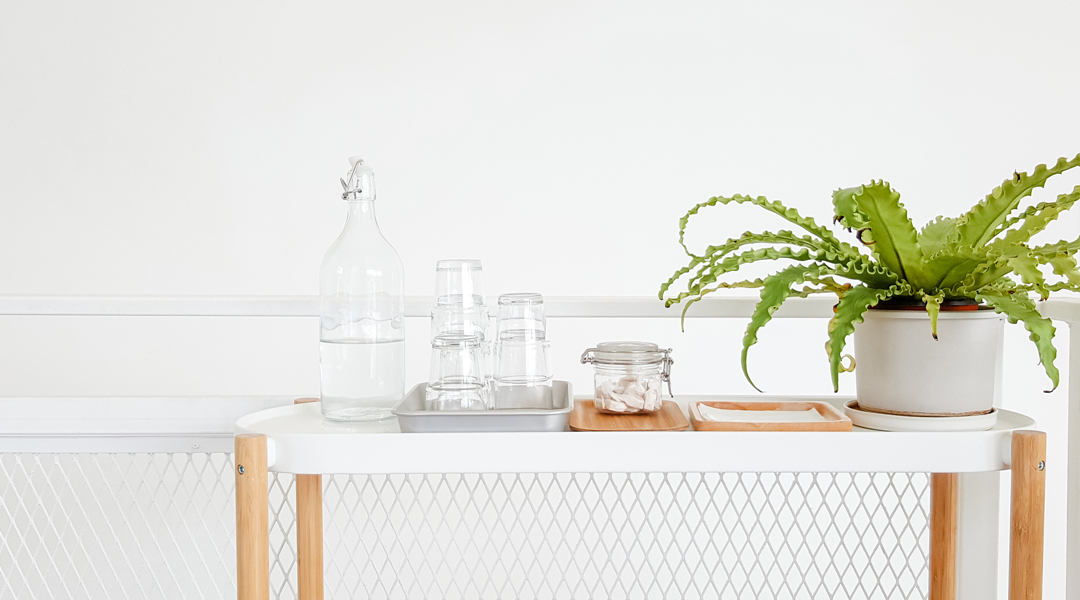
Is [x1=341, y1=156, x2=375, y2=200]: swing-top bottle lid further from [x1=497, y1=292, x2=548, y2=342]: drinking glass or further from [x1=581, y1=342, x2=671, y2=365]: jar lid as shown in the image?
[x1=581, y1=342, x2=671, y2=365]: jar lid

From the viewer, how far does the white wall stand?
2312mm

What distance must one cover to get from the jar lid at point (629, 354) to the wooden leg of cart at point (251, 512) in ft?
1.22

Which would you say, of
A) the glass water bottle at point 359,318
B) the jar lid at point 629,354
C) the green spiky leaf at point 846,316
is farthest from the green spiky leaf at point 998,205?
the glass water bottle at point 359,318

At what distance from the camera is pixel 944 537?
108cm

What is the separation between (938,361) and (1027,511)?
168mm

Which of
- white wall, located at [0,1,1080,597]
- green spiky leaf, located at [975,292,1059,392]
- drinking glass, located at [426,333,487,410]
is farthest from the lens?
white wall, located at [0,1,1080,597]

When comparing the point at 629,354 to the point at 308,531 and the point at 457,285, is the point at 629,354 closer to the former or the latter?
the point at 457,285

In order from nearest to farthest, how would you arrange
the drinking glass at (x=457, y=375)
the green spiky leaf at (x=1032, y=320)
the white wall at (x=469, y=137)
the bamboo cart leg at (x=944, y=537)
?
the green spiky leaf at (x=1032, y=320) → the drinking glass at (x=457, y=375) → the bamboo cart leg at (x=944, y=537) → the white wall at (x=469, y=137)

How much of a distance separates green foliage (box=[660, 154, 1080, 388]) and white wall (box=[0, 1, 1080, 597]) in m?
1.41

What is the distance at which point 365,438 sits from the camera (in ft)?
2.81

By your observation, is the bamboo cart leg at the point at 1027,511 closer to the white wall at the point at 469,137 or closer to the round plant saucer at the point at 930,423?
the round plant saucer at the point at 930,423

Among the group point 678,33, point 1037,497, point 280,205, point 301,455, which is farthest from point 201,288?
point 1037,497

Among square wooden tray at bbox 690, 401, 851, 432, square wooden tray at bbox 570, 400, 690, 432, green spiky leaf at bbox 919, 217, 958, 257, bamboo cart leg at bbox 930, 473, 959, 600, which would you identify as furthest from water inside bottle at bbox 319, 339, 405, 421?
bamboo cart leg at bbox 930, 473, 959, 600

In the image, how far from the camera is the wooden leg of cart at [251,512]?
32.7 inches
